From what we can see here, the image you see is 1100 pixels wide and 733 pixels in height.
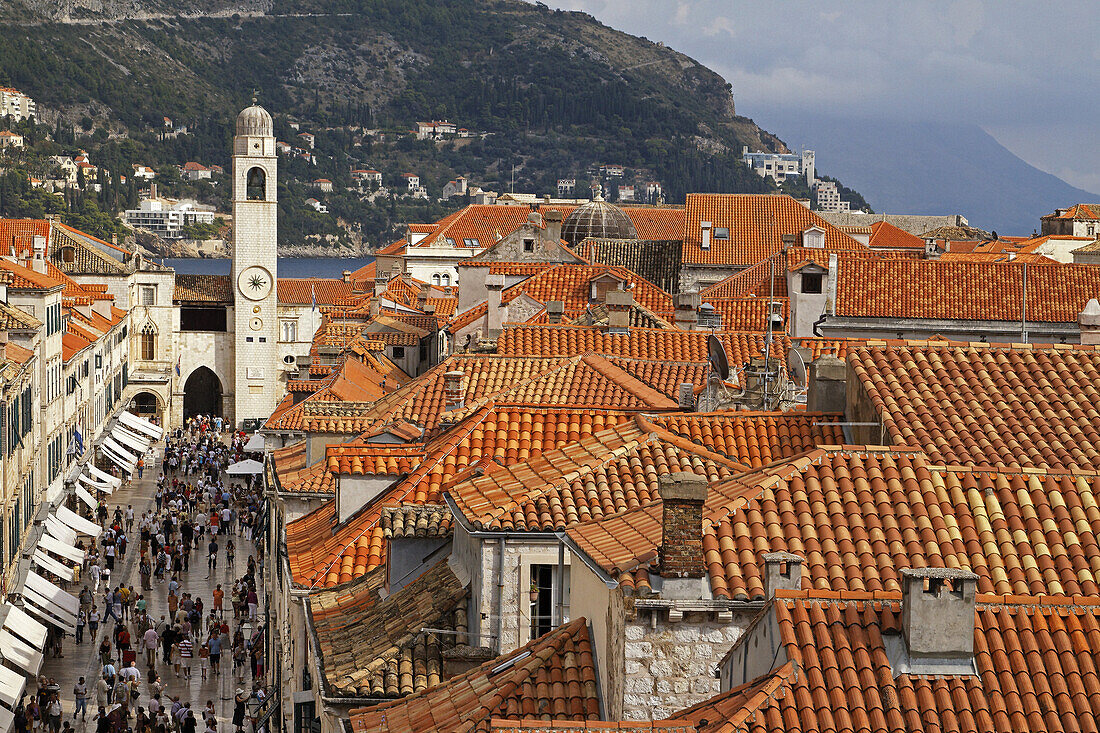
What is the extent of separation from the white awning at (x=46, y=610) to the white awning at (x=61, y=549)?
604 centimetres

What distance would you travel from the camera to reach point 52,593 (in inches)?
1767

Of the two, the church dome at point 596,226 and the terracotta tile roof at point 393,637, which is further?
the church dome at point 596,226

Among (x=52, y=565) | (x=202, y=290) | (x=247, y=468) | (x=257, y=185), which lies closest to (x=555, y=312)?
(x=52, y=565)

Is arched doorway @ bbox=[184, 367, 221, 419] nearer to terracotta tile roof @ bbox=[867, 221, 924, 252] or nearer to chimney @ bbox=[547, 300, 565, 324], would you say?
terracotta tile roof @ bbox=[867, 221, 924, 252]

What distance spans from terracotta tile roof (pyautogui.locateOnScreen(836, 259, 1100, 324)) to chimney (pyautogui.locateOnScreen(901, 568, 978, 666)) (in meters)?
33.7

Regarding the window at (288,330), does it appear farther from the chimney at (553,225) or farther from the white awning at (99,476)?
the chimney at (553,225)

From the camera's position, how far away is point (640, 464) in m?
16.9

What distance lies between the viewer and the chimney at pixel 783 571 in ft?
38.2

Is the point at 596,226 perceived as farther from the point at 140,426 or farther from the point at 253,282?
the point at 253,282

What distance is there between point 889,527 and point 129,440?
Result: 70770 mm

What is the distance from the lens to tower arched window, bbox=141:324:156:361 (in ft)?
346

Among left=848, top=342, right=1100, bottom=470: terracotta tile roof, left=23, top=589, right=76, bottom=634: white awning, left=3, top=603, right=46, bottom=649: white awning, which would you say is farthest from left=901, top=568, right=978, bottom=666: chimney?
left=23, top=589, right=76, bottom=634: white awning

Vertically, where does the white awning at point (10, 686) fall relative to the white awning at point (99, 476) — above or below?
below

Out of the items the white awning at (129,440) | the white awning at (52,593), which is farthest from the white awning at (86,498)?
the white awning at (52,593)
